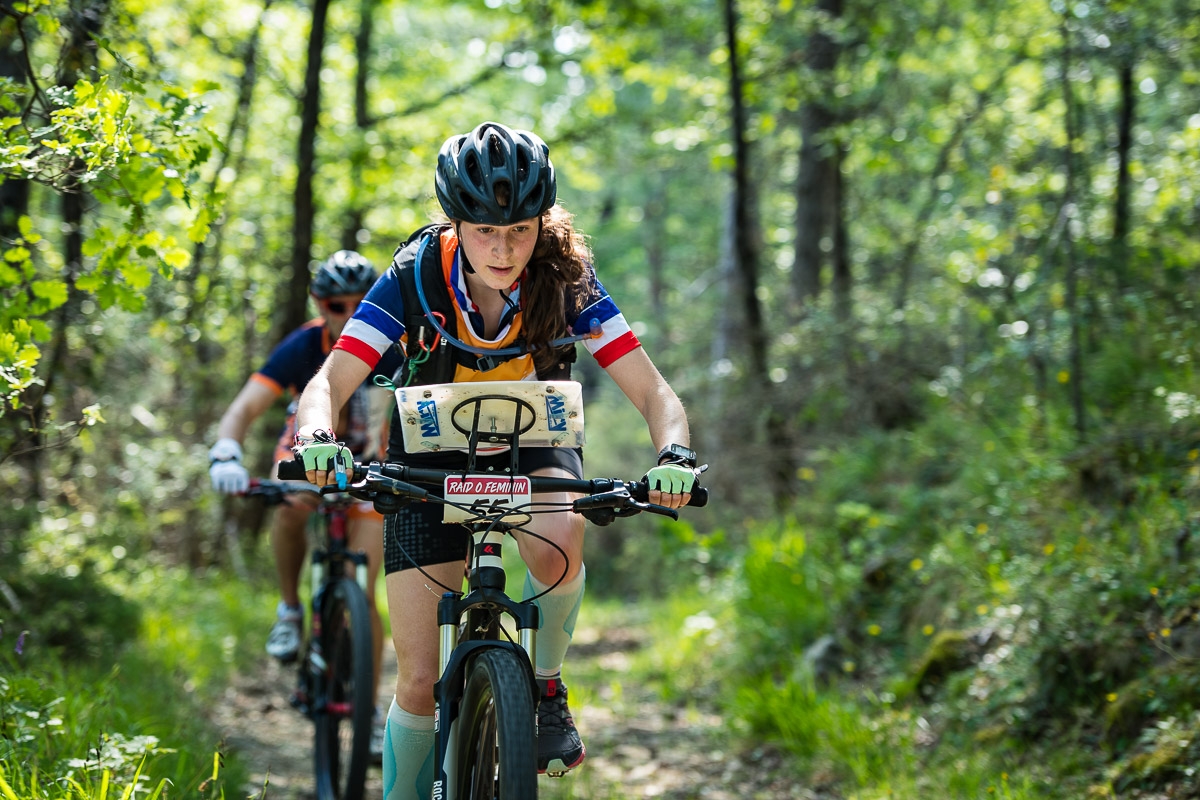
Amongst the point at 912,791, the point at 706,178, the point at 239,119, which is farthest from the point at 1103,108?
the point at 706,178

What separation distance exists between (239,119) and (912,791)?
27.3 ft

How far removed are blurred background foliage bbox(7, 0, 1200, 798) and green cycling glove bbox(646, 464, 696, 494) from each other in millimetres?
1229

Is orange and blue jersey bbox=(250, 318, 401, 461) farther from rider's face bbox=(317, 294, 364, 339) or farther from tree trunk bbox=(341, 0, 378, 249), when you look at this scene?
tree trunk bbox=(341, 0, 378, 249)

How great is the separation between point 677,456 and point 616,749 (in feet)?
11.4

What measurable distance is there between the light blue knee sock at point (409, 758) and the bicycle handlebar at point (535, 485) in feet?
2.52

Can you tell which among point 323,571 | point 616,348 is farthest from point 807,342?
point 616,348

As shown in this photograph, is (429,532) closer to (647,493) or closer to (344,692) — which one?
(647,493)

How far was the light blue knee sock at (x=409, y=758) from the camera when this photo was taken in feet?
9.82

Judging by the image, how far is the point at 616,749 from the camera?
5801 mm

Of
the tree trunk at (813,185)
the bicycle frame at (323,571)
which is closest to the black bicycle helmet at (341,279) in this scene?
the bicycle frame at (323,571)

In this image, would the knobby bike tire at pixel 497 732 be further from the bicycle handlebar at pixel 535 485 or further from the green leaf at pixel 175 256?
the green leaf at pixel 175 256

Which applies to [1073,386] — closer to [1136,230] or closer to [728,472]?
[1136,230]

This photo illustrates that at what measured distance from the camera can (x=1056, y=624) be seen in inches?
178

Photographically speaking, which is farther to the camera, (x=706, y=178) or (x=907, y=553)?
(x=706, y=178)
